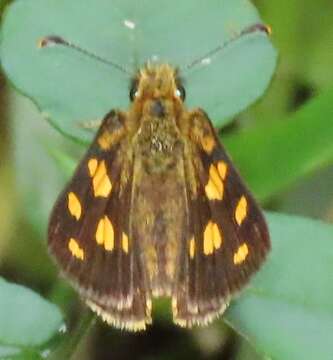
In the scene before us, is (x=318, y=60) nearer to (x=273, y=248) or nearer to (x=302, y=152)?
(x=302, y=152)

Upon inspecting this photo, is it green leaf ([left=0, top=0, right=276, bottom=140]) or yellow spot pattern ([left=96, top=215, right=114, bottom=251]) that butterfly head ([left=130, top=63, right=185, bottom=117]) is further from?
yellow spot pattern ([left=96, top=215, right=114, bottom=251])

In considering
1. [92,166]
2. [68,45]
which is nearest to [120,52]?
[68,45]

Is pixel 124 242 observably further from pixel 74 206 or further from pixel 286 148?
pixel 286 148

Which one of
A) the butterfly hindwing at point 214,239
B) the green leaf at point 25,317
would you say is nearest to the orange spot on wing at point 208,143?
the butterfly hindwing at point 214,239

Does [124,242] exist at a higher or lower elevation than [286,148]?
higher

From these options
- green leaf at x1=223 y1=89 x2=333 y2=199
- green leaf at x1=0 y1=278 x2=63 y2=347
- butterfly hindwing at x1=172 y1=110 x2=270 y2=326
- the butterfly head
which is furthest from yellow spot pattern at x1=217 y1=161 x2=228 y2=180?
green leaf at x1=223 y1=89 x2=333 y2=199

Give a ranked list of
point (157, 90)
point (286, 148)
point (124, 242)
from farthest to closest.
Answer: point (286, 148) → point (157, 90) → point (124, 242)

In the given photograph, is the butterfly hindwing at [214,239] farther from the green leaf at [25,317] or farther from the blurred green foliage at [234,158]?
the green leaf at [25,317]
